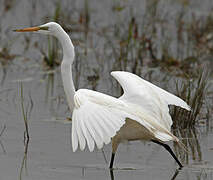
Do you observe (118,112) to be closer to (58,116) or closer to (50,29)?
(50,29)

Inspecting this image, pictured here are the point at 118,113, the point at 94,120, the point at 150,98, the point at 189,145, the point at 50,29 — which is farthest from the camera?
the point at 189,145

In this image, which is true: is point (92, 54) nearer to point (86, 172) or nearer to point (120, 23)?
point (120, 23)

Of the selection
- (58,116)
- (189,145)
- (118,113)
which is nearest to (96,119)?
(118,113)

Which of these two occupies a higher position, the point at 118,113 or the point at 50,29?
the point at 50,29

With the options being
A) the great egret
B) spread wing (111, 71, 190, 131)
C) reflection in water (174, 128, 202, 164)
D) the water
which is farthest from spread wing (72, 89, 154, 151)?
reflection in water (174, 128, 202, 164)

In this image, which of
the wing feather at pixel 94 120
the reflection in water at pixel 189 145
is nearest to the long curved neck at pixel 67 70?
the wing feather at pixel 94 120

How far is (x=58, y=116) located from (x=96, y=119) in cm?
270

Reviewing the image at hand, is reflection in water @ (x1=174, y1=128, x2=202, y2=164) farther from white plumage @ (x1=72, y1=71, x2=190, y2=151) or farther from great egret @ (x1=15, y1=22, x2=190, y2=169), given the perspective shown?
white plumage @ (x1=72, y1=71, x2=190, y2=151)

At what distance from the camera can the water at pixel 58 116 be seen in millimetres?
5820

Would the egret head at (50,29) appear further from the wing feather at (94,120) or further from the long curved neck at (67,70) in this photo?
the wing feather at (94,120)

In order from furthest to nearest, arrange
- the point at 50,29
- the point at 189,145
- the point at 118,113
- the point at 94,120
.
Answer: the point at 189,145 → the point at 50,29 → the point at 118,113 → the point at 94,120

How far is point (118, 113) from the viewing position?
5.17m

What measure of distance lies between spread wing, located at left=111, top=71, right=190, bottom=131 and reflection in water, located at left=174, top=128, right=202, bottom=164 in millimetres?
547

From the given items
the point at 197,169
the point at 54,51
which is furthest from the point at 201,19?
the point at 197,169
